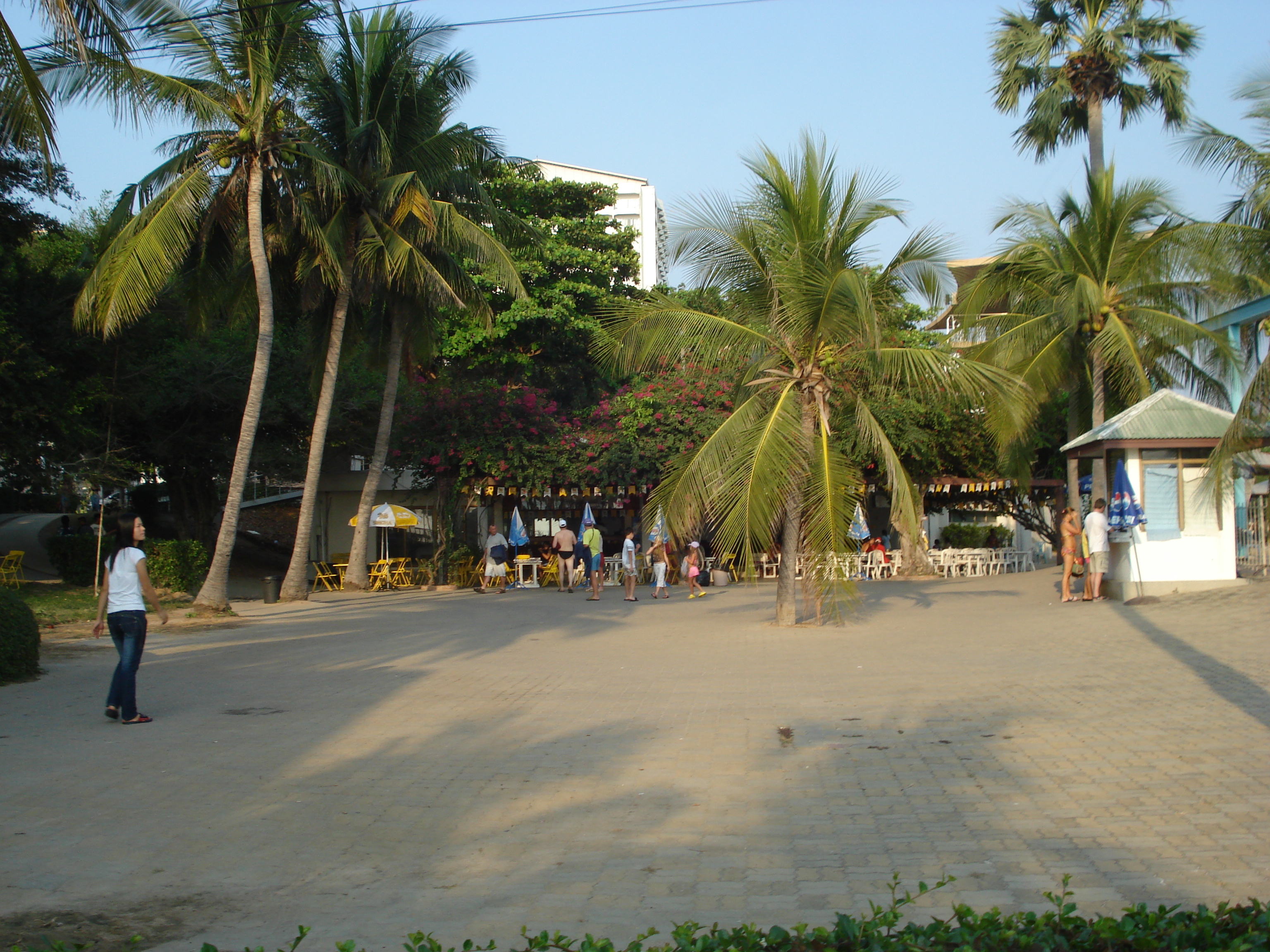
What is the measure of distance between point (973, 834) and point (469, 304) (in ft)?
65.1

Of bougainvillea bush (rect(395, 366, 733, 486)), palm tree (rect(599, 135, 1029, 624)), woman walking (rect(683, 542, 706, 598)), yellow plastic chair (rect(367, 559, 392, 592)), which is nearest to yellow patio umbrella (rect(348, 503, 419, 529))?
yellow plastic chair (rect(367, 559, 392, 592))

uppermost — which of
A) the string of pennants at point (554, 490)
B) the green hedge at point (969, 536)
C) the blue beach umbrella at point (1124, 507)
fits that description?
the string of pennants at point (554, 490)

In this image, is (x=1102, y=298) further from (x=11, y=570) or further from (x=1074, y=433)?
(x=11, y=570)

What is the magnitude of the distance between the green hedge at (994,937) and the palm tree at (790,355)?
9.41 meters

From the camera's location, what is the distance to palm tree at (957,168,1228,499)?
18.8 m

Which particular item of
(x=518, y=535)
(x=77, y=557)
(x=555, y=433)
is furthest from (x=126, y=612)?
(x=77, y=557)

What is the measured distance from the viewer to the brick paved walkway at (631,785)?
4582 mm

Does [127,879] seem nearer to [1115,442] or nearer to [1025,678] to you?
[1025,678]

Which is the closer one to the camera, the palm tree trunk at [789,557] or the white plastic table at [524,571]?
the palm tree trunk at [789,557]

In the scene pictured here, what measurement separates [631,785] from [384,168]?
17126 millimetres

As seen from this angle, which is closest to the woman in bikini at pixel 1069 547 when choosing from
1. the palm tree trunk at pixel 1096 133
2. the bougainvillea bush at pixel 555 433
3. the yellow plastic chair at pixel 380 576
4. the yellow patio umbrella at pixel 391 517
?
the bougainvillea bush at pixel 555 433

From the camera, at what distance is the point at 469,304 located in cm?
2344

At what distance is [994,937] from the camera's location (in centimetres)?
340

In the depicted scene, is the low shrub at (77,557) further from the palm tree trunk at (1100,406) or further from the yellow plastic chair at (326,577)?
the palm tree trunk at (1100,406)
